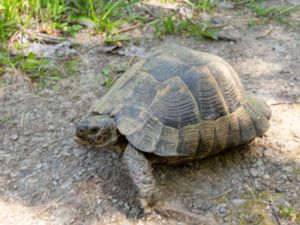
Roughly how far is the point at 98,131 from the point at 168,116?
0.43 meters

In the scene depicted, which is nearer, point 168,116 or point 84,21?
point 168,116

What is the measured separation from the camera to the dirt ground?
270cm

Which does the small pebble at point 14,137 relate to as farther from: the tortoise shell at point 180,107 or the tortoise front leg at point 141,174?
the tortoise front leg at point 141,174

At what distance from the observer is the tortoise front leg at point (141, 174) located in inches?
104

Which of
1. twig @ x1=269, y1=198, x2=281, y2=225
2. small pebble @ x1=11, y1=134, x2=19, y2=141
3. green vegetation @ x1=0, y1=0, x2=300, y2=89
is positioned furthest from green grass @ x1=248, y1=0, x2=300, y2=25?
small pebble @ x1=11, y1=134, x2=19, y2=141

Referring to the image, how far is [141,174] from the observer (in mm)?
2668

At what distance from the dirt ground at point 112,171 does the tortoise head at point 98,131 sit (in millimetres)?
172

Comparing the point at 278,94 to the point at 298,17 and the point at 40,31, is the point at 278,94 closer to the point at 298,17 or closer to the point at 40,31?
the point at 298,17

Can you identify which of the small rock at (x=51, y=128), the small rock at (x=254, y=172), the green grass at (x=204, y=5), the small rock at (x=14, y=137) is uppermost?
the green grass at (x=204, y=5)

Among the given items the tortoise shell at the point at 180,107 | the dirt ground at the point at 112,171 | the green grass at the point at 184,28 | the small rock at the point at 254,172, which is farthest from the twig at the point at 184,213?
the green grass at the point at 184,28

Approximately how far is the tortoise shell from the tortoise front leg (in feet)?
0.22

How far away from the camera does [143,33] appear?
14.5ft

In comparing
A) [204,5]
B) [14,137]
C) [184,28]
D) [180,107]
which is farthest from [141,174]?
[204,5]

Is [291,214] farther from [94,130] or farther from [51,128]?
[51,128]
